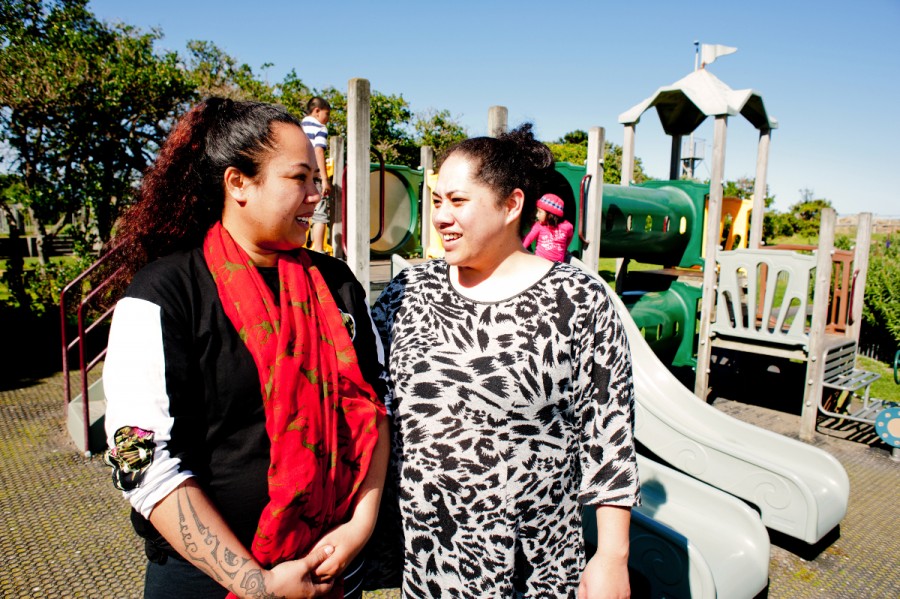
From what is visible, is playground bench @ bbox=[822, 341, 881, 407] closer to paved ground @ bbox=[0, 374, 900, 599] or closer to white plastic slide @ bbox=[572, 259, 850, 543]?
paved ground @ bbox=[0, 374, 900, 599]

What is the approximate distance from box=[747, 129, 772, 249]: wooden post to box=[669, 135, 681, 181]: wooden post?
1020 mm

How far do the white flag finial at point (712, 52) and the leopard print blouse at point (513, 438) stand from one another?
6743 millimetres

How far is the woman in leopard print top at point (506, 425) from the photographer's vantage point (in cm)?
156

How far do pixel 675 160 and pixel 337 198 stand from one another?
5759 mm

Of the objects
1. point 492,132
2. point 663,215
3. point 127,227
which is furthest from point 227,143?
point 663,215

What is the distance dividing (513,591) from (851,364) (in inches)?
243

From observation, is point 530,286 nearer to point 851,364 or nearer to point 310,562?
point 310,562

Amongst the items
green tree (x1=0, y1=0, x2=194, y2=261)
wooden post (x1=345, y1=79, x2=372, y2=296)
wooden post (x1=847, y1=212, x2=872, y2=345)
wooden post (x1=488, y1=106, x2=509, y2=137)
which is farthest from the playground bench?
green tree (x1=0, y1=0, x2=194, y2=261)

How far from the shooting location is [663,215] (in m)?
6.96

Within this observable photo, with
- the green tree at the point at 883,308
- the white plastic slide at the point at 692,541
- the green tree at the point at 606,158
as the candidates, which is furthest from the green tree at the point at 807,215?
the white plastic slide at the point at 692,541

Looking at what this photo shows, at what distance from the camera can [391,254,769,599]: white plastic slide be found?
2746 mm

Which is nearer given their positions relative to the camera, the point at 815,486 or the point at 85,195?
the point at 815,486

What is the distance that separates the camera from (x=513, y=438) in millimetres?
1571

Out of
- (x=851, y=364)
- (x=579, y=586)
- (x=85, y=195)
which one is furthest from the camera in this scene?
(x=85, y=195)
